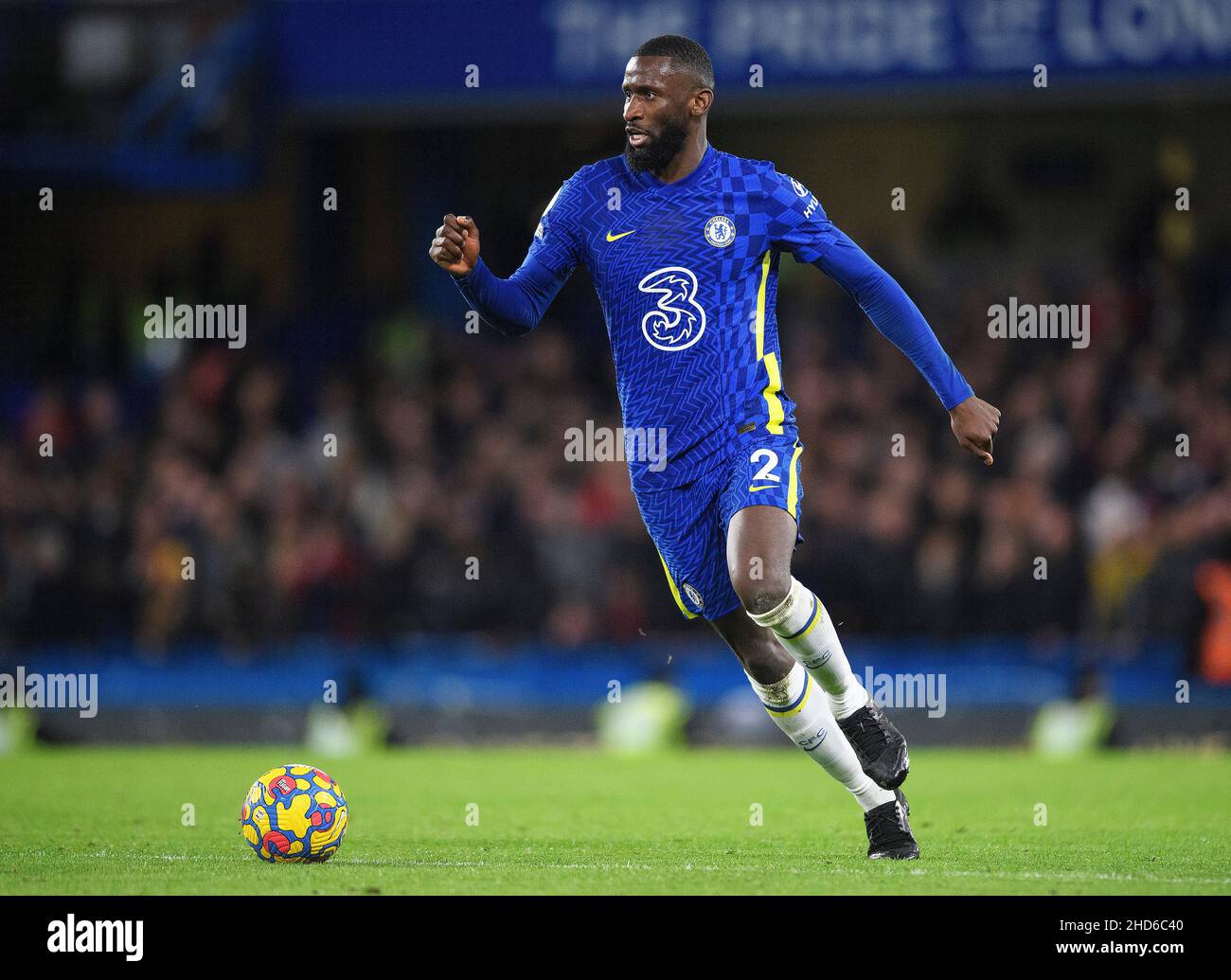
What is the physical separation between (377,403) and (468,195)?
12.1ft

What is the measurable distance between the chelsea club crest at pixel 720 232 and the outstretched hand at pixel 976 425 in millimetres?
1010

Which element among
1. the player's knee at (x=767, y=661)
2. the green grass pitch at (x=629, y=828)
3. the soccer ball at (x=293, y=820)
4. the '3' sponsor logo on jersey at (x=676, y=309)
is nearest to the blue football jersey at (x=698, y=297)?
the '3' sponsor logo on jersey at (x=676, y=309)

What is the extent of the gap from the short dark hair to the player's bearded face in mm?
142

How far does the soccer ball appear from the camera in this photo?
261 inches

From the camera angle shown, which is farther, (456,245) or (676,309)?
(676,309)

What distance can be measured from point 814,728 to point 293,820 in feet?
6.22

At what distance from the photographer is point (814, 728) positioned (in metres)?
6.83

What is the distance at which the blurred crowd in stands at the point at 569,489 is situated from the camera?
13844mm

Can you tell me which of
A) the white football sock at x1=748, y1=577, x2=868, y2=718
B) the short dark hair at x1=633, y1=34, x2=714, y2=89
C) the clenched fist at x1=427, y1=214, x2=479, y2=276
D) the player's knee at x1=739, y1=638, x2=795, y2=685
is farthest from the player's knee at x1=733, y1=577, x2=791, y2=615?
the short dark hair at x1=633, y1=34, x2=714, y2=89

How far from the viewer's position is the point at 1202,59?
14.4m

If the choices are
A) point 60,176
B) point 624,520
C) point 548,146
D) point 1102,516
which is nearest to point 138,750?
point 624,520

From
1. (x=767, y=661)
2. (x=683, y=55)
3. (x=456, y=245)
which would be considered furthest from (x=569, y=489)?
(x=456, y=245)

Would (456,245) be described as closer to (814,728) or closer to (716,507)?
(716,507)

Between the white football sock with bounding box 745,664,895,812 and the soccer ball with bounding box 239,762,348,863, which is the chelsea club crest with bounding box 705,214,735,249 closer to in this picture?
the white football sock with bounding box 745,664,895,812
